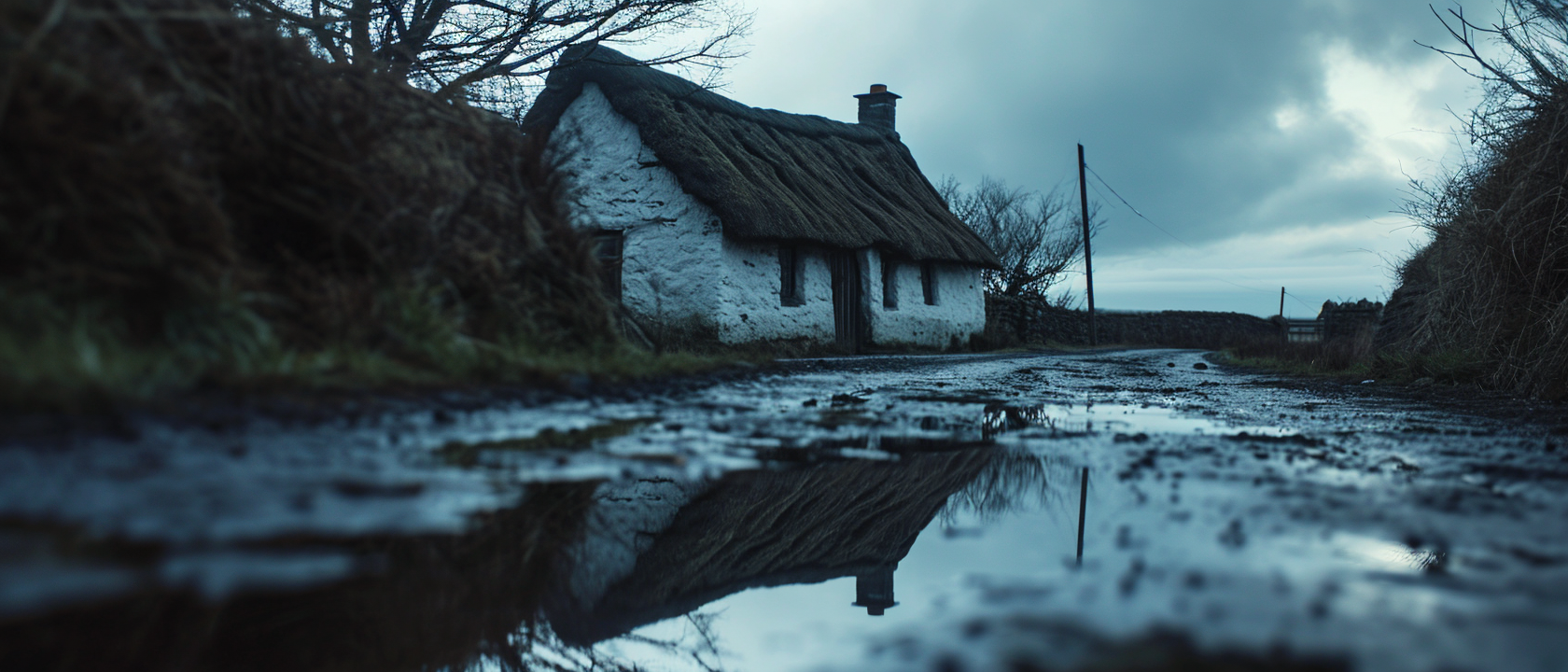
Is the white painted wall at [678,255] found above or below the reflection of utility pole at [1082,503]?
above

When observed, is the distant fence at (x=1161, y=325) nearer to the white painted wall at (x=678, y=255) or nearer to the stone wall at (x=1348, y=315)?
the stone wall at (x=1348, y=315)

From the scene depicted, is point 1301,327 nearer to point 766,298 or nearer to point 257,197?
point 766,298

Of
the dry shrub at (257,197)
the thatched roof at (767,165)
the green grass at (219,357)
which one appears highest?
the thatched roof at (767,165)

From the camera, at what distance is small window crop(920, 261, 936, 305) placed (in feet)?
65.1

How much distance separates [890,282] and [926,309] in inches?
52.5

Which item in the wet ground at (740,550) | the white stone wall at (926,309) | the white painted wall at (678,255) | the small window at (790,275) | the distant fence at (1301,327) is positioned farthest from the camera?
the distant fence at (1301,327)

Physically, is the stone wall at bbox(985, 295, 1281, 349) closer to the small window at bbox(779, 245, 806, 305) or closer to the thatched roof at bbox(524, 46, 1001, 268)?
the thatched roof at bbox(524, 46, 1001, 268)

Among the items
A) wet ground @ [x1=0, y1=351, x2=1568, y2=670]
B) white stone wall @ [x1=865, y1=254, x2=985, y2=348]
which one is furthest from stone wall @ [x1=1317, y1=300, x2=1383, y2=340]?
wet ground @ [x1=0, y1=351, x2=1568, y2=670]

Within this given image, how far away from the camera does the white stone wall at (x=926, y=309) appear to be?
17453 millimetres

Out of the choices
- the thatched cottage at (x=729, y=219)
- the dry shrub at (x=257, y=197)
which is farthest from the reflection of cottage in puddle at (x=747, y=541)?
the thatched cottage at (x=729, y=219)

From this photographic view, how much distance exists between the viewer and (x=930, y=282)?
2002 cm

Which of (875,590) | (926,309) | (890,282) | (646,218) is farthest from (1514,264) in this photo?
(926,309)

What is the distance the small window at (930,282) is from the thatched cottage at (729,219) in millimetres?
453

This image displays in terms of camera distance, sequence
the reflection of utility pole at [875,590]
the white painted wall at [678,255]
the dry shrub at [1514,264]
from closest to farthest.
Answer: the reflection of utility pole at [875,590] → the dry shrub at [1514,264] → the white painted wall at [678,255]
